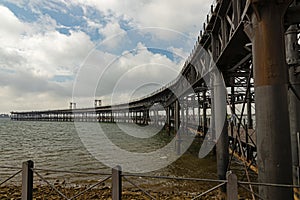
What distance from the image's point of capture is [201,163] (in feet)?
55.5

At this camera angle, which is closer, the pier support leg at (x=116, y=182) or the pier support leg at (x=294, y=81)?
the pier support leg at (x=116, y=182)

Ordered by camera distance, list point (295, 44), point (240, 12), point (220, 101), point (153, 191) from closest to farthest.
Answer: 1. point (240, 12)
2. point (295, 44)
3. point (153, 191)
4. point (220, 101)

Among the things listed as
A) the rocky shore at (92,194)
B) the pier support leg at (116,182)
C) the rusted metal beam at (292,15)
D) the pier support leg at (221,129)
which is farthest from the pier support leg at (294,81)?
the pier support leg at (116,182)

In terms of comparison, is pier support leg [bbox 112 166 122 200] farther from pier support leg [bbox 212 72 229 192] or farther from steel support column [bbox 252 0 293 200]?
pier support leg [bbox 212 72 229 192]

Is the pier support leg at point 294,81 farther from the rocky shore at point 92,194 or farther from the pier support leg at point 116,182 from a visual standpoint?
the pier support leg at point 116,182

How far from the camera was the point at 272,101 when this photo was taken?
4.90 m

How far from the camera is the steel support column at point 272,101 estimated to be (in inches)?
189

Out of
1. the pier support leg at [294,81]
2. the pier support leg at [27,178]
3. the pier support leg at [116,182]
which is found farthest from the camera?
the pier support leg at [294,81]

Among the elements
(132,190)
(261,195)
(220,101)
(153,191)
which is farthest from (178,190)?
(261,195)

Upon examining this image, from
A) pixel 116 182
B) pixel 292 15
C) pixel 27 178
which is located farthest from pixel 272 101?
pixel 27 178

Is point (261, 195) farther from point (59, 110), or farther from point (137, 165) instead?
point (59, 110)

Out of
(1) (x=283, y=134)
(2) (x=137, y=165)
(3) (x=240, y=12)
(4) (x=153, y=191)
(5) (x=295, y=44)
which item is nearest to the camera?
(1) (x=283, y=134)

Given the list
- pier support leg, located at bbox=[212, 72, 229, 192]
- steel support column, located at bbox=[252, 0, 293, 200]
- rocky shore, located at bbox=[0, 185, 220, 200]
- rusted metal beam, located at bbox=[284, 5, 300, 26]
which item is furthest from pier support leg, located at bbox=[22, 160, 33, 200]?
pier support leg, located at bbox=[212, 72, 229, 192]

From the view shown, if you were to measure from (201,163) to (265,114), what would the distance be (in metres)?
12.6
